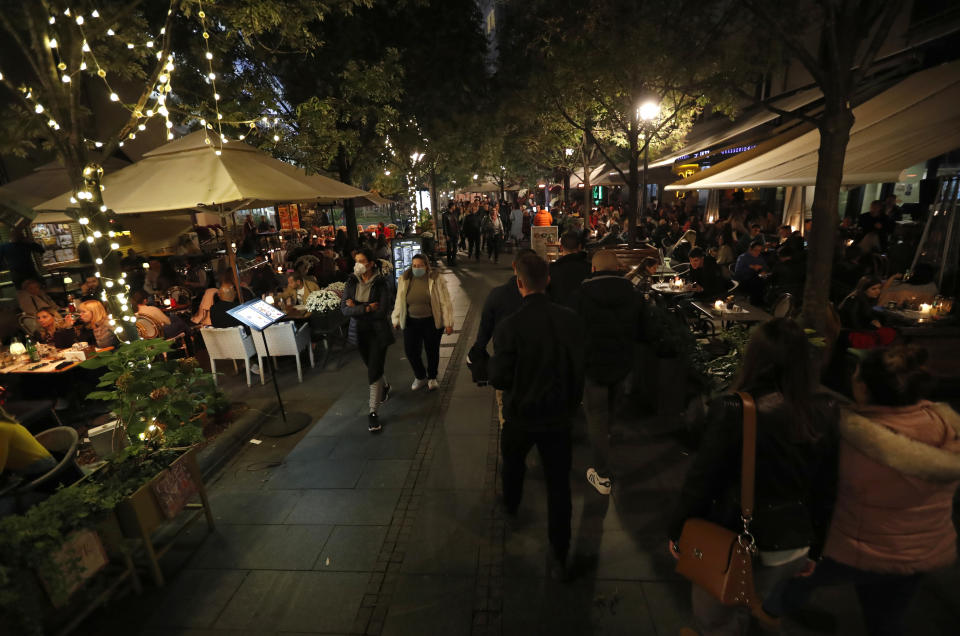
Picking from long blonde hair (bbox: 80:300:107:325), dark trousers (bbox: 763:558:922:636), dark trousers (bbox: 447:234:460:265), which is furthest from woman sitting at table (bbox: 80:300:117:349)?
dark trousers (bbox: 447:234:460:265)

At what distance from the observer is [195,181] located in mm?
5566

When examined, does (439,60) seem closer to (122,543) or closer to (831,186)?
(831,186)

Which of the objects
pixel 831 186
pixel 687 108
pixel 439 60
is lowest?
pixel 831 186

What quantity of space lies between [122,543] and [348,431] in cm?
260

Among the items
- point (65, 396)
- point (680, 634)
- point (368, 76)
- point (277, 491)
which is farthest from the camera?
point (368, 76)

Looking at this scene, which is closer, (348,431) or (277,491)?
(277,491)

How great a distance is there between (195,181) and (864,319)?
787 cm

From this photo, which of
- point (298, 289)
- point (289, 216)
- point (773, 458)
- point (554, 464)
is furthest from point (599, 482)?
point (289, 216)

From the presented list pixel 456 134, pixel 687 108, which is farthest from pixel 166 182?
pixel 456 134

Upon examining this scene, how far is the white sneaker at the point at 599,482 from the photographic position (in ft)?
13.8

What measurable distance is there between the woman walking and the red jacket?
4.55 metres

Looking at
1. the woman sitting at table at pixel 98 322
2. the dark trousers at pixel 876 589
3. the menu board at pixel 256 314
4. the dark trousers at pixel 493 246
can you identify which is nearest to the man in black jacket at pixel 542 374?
the dark trousers at pixel 876 589

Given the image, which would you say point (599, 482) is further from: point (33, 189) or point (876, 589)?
point (33, 189)

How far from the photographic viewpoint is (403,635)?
304 centimetres
